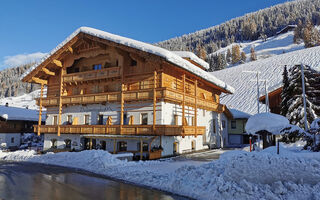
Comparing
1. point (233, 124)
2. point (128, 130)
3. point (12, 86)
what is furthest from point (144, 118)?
point (12, 86)

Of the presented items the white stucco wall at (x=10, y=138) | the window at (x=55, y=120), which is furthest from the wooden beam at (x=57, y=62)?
the white stucco wall at (x=10, y=138)

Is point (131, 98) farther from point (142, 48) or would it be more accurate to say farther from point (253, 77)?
point (253, 77)

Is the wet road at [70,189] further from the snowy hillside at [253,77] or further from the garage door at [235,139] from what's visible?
the snowy hillside at [253,77]

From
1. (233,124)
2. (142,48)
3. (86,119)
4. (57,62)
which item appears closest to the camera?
(142,48)

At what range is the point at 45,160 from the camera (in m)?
21.1

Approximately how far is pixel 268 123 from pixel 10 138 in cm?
4097

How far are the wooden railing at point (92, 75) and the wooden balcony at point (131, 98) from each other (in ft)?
6.87

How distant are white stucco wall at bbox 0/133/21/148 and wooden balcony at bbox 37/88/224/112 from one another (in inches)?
539

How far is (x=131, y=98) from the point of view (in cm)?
2441

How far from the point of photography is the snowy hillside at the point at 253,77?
5847 cm

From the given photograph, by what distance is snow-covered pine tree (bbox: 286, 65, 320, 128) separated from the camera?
25.3 m

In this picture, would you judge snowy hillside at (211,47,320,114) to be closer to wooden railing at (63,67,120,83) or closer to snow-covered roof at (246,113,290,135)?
wooden railing at (63,67,120,83)

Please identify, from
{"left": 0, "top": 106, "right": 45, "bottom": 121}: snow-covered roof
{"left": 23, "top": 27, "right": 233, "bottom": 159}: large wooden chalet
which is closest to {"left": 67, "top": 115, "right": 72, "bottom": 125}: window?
{"left": 23, "top": 27, "right": 233, "bottom": 159}: large wooden chalet

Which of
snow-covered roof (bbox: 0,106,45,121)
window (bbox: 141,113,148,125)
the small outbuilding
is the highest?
snow-covered roof (bbox: 0,106,45,121)
